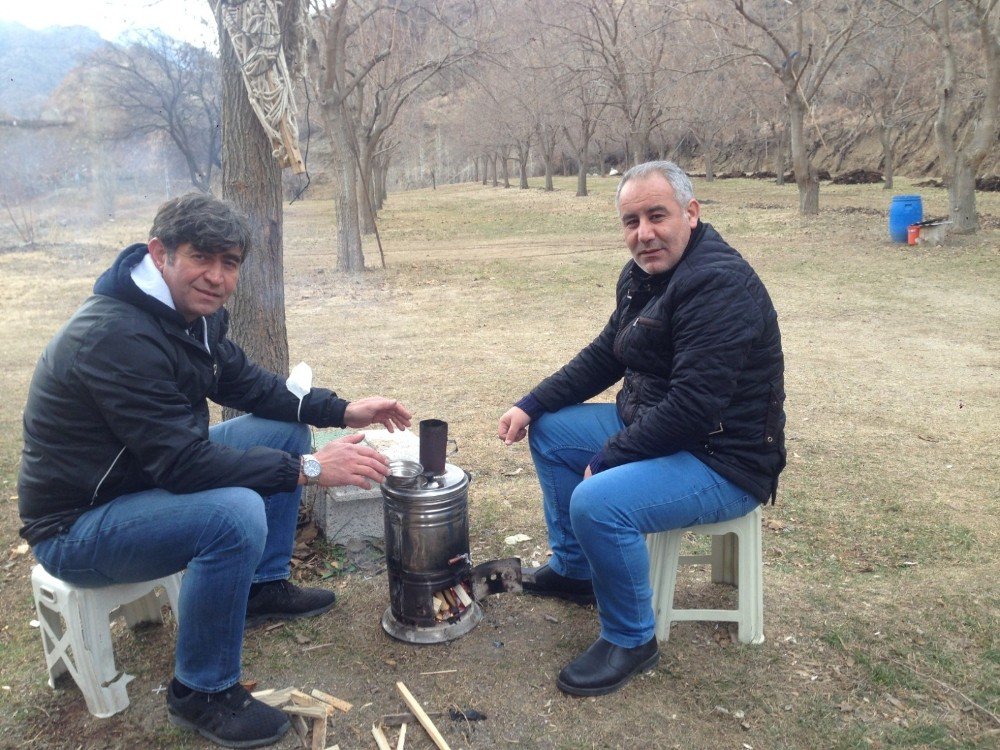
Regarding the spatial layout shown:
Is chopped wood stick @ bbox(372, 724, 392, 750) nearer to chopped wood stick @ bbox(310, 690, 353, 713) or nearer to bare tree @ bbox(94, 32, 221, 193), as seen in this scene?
chopped wood stick @ bbox(310, 690, 353, 713)

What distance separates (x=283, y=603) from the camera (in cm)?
312

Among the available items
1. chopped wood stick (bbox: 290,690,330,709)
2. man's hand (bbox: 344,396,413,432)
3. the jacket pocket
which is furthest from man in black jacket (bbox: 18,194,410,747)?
the jacket pocket

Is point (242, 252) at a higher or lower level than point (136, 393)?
higher

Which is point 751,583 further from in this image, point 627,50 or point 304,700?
point 627,50

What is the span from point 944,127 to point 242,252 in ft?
50.9

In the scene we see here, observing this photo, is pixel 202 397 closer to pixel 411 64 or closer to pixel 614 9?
pixel 411 64

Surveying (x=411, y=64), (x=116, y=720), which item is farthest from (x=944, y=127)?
(x=116, y=720)

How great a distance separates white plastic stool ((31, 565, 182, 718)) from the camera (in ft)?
8.11

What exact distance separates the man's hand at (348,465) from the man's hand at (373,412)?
20.7 inches

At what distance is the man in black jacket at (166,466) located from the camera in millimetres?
2291

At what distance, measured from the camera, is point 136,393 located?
89.3 inches

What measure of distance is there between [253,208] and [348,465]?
1.79 meters

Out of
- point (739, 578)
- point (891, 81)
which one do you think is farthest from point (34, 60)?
point (739, 578)

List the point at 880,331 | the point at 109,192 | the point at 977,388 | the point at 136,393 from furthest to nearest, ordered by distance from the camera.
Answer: the point at 109,192
the point at 880,331
the point at 977,388
the point at 136,393
